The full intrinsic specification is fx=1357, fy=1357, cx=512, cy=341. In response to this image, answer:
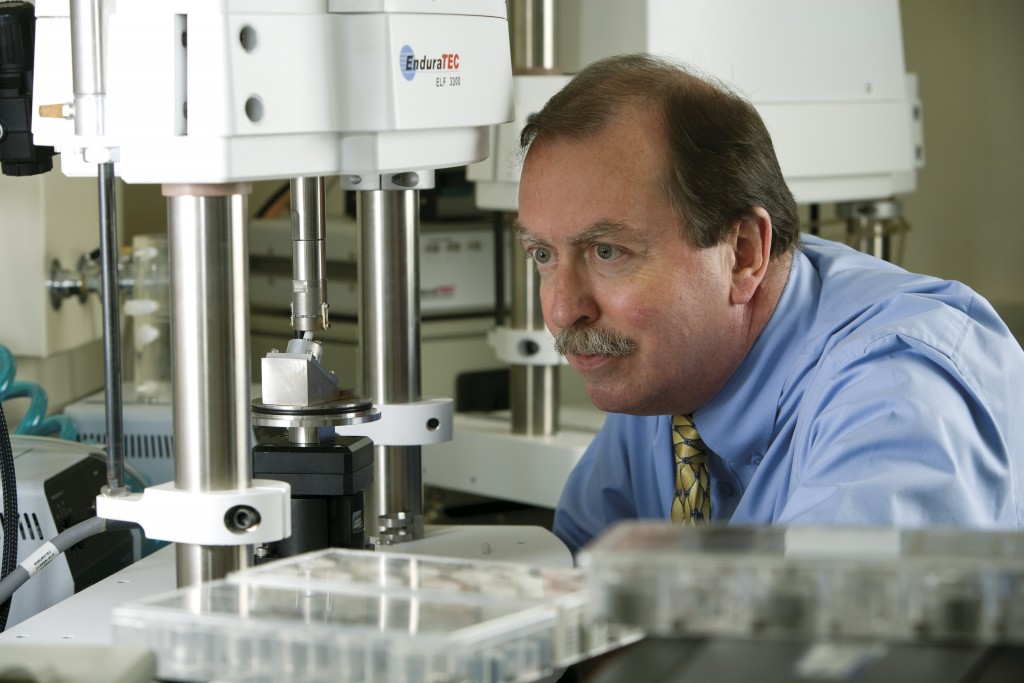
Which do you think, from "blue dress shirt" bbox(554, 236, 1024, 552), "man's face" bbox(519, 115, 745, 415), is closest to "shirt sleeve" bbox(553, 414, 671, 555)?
"blue dress shirt" bbox(554, 236, 1024, 552)

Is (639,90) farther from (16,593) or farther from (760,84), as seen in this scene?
(16,593)

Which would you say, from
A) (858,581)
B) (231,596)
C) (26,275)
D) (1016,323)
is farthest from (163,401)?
(1016,323)

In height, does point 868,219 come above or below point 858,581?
above

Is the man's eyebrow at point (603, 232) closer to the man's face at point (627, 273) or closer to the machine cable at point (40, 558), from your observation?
the man's face at point (627, 273)

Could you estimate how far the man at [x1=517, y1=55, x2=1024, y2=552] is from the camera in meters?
1.16

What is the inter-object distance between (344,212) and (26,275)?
0.64 meters

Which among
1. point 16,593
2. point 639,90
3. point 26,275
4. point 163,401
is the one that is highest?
point 639,90

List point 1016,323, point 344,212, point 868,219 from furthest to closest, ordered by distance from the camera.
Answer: point 1016,323 → point 344,212 → point 868,219

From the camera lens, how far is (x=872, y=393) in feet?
3.54

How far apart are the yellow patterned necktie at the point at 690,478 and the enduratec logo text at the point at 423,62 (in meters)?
0.51

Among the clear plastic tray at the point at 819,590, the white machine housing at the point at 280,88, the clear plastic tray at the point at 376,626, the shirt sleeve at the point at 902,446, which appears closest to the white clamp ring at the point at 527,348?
the shirt sleeve at the point at 902,446

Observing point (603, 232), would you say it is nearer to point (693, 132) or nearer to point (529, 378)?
point (693, 132)

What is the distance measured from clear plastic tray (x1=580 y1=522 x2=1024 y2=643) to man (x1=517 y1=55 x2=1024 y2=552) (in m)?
0.57

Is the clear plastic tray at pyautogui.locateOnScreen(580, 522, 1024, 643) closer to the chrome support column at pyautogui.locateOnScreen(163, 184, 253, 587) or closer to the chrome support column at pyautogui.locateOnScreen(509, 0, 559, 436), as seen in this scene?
the chrome support column at pyautogui.locateOnScreen(163, 184, 253, 587)
